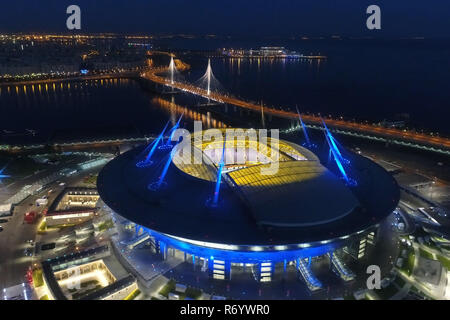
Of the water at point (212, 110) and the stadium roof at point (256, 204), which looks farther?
the water at point (212, 110)

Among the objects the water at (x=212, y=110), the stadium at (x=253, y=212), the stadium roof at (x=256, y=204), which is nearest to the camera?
the stadium at (x=253, y=212)

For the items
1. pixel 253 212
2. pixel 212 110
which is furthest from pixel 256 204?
pixel 212 110

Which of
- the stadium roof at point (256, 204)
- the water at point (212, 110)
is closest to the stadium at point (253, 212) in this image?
the stadium roof at point (256, 204)

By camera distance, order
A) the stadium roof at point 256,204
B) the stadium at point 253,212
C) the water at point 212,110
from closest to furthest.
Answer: the stadium at point 253,212, the stadium roof at point 256,204, the water at point 212,110

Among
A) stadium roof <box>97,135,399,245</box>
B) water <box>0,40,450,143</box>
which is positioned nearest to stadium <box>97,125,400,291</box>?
stadium roof <box>97,135,399,245</box>

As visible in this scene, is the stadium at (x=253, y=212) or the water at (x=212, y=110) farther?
the water at (x=212, y=110)

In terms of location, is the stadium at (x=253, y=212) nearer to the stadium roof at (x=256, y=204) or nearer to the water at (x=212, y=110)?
the stadium roof at (x=256, y=204)

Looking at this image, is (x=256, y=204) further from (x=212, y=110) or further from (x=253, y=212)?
(x=212, y=110)
